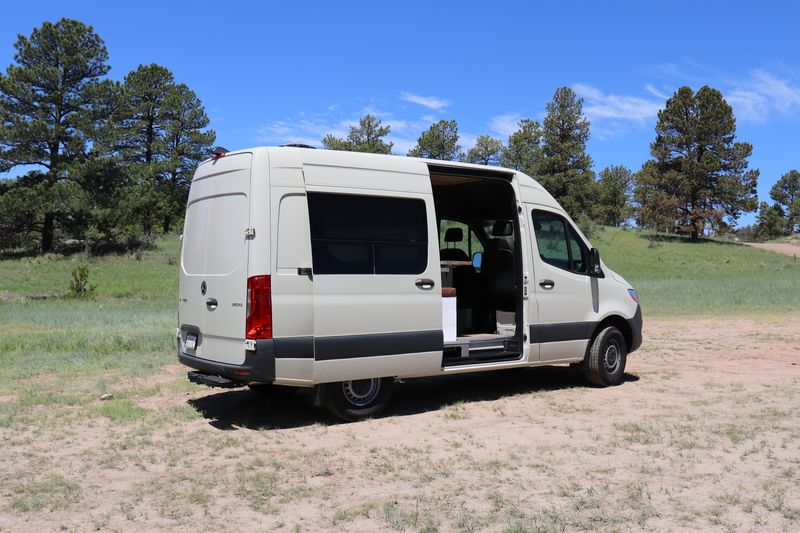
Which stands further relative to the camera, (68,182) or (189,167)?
(189,167)

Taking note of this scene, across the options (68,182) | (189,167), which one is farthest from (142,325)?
(189,167)

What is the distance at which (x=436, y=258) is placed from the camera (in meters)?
7.47

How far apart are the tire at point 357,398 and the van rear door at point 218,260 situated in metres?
1.09

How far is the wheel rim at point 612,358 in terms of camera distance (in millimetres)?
9227

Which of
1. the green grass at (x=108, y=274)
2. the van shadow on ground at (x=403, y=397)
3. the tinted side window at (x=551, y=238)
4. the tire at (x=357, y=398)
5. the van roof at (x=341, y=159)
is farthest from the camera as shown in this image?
the green grass at (x=108, y=274)

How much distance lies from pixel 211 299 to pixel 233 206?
0.95 metres

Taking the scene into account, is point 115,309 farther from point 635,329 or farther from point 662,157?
point 662,157

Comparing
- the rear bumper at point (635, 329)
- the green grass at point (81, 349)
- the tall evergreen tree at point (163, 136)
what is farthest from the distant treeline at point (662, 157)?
the rear bumper at point (635, 329)

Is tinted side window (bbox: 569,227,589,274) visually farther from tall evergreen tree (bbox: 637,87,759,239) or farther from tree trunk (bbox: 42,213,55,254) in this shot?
tall evergreen tree (bbox: 637,87,759,239)

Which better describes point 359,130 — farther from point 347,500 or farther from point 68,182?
point 347,500

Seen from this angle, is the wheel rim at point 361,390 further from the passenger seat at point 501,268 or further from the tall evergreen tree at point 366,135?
the tall evergreen tree at point 366,135

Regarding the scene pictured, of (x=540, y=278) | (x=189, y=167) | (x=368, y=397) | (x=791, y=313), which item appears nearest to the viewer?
(x=368, y=397)

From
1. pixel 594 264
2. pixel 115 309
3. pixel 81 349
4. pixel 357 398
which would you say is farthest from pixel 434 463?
pixel 115 309

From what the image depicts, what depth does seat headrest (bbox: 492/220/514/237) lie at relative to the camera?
9.10m
